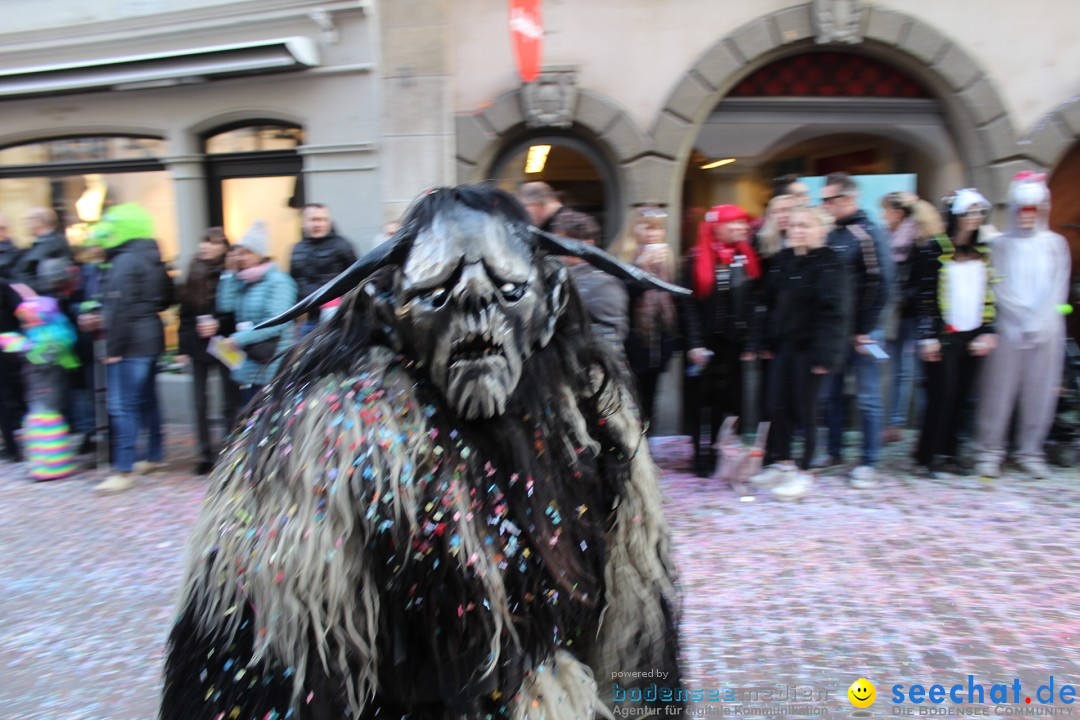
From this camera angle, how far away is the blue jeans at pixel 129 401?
6473 mm

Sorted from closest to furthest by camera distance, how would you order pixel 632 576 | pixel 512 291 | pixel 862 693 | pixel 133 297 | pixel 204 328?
1. pixel 512 291
2. pixel 632 576
3. pixel 862 693
4. pixel 133 297
5. pixel 204 328

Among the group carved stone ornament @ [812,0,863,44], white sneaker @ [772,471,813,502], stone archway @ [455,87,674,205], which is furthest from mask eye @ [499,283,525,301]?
carved stone ornament @ [812,0,863,44]

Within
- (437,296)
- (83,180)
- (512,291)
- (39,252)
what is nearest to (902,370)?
(512,291)

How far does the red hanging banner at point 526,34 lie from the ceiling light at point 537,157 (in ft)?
2.34

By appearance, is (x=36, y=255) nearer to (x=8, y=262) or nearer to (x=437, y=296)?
(x=8, y=262)

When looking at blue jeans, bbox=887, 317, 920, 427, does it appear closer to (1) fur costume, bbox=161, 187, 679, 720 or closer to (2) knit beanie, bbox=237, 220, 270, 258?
(2) knit beanie, bbox=237, 220, 270, 258

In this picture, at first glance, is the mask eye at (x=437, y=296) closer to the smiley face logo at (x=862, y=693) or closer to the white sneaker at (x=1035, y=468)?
the smiley face logo at (x=862, y=693)

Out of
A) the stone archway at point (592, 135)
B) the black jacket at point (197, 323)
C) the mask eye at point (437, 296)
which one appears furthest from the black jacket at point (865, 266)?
the mask eye at point (437, 296)

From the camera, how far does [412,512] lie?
137 centimetres

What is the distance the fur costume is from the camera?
4.55 ft

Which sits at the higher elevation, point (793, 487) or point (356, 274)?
point (356, 274)

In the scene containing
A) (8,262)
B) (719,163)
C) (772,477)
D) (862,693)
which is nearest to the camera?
(862,693)

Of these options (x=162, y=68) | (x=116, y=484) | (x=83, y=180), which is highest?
(x=162, y=68)

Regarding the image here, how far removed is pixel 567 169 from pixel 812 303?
3.30 m
